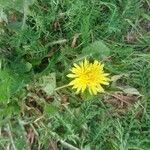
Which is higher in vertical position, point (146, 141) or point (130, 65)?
point (130, 65)

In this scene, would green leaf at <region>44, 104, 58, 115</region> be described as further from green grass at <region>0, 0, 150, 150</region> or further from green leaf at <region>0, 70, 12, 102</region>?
green leaf at <region>0, 70, 12, 102</region>

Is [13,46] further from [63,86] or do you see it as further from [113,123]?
[113,123]

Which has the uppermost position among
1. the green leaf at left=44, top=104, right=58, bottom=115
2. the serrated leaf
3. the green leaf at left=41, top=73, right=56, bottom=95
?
the green leaf at left=41, top=73, right=56, bottom=95

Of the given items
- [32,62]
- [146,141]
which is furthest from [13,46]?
[146,141]

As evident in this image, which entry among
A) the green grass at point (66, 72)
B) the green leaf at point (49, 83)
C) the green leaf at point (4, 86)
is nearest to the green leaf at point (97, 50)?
the green grass at point (66, 72)

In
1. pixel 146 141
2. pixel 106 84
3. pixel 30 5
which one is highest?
pixel 30 5

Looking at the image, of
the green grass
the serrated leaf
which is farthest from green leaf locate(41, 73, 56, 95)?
the serrated leaf
